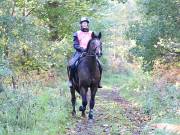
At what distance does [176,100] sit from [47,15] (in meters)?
12.9

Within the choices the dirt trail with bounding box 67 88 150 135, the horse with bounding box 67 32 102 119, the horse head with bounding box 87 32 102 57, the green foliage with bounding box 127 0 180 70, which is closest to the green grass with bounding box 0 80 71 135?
the dirt trail with bounding box 67 88 150 135

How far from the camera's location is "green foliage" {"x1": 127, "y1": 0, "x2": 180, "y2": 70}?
1809 cm

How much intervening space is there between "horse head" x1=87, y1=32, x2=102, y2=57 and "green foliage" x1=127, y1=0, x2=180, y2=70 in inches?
258

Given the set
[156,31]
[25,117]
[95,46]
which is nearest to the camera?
[25,117]

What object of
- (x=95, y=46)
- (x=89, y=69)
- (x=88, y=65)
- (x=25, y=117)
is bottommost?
(x=25, y=117)

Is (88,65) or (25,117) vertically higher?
(88,65)

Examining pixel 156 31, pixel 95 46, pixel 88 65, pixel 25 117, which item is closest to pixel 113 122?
pixel 88 65

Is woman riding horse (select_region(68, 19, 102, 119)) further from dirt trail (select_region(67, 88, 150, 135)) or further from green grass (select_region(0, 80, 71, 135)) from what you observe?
green grass (select_region(0, 80, 71, 135))

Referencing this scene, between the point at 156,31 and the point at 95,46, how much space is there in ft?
26.4

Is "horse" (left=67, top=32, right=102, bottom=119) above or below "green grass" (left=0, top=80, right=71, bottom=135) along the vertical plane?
above

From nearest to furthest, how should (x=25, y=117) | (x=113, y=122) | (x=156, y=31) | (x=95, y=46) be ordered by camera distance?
(x=25, y=117) < (x=95, y=46) < (x=113, y=122) < (x=156, y=31)

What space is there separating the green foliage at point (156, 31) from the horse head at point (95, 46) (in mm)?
6557

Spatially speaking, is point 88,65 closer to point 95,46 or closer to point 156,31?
point 95,46

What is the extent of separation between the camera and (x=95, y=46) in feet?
38.3
